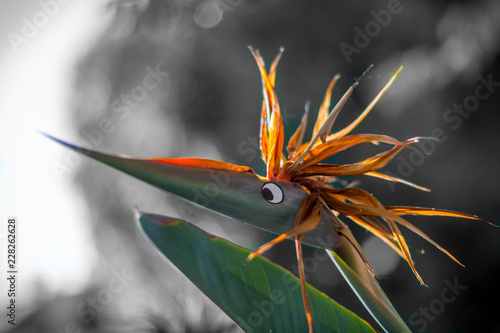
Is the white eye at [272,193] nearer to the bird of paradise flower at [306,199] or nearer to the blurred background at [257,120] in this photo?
the bird of paradise flower at [306,199]

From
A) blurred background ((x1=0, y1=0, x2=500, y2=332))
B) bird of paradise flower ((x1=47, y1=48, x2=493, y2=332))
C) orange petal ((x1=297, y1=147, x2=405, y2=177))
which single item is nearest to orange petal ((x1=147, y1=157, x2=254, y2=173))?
bird of paradise flower ((x1=47, y1=48, x2=493, y2=332))

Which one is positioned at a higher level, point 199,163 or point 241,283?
point 199,163

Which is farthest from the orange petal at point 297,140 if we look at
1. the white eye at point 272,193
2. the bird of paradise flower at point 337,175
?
the white eye at point 272,193

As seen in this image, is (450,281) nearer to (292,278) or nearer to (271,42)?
(271,42)

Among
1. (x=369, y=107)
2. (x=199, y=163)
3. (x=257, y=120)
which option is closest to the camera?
(x=199, y=163)

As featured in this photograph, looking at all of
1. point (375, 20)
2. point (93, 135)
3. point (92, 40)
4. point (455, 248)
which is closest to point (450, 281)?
point (455, 248)

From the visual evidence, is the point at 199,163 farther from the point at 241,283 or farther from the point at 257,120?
the point at 257,120

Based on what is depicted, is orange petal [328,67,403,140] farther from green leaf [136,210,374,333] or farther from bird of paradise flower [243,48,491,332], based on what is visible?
green leaf [136,210,374,333]

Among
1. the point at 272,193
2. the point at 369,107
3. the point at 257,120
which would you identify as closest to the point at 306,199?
the point at 272,193
